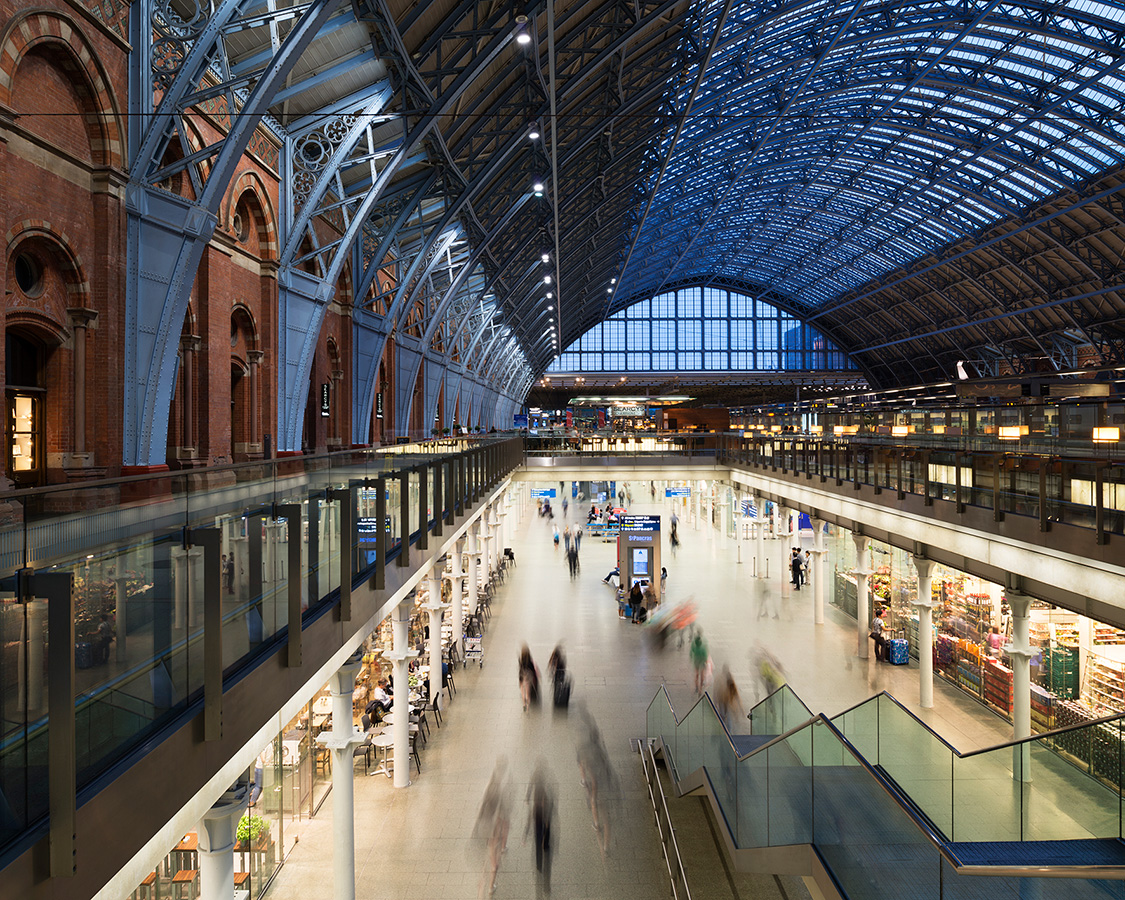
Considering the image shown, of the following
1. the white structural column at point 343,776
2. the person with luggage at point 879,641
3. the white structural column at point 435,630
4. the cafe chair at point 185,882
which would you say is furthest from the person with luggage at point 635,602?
the cafe chair at point 185,882

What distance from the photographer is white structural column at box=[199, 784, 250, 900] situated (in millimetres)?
5738

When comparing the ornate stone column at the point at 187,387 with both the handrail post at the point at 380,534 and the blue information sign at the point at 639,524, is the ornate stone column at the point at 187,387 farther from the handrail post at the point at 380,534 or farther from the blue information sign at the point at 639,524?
the blue information sign at the point at 639,524

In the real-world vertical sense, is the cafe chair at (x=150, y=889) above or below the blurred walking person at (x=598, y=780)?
above

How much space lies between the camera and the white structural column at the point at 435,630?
53.7 feet

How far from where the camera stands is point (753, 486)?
32.8 m

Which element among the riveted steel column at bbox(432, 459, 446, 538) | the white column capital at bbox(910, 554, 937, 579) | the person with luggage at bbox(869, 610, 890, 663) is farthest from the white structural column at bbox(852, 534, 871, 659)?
the riveted steel column at bbox(432, 459, 446, 538)

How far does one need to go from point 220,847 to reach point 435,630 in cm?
1128

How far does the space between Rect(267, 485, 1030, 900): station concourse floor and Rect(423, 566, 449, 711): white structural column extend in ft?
2.21

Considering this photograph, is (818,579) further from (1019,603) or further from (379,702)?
(379,702)

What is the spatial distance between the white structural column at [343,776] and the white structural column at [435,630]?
259 inches

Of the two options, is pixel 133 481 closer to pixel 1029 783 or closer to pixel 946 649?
pixel 1029 783

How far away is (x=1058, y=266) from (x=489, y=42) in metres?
46.6

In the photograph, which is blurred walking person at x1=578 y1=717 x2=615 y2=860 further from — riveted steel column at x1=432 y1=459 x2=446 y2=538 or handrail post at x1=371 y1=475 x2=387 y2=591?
handrail post at x1=371 y1=475 x2=387 y2=591

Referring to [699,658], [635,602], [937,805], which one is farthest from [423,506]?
[635,602]
